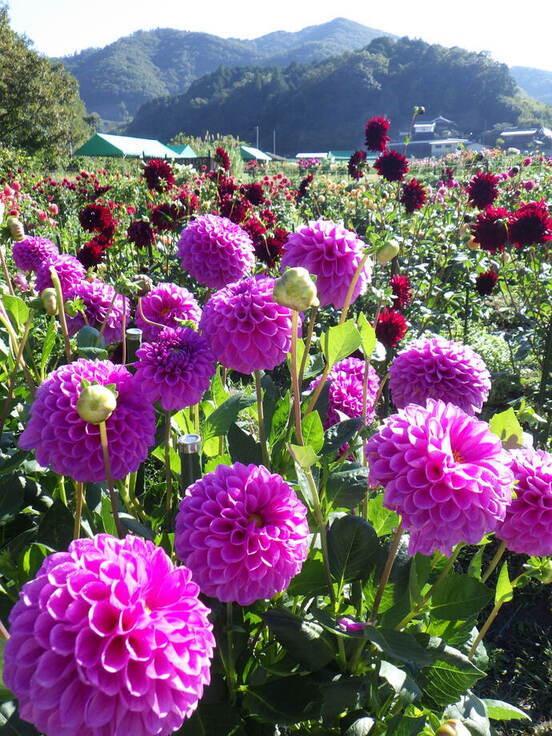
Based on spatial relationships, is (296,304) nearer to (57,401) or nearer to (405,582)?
(57,401)

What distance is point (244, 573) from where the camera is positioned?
2.57 ft

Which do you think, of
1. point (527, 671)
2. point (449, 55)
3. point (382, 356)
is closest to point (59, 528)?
point (382, 356)

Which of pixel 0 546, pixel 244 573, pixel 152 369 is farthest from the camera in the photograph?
pixel 0 546

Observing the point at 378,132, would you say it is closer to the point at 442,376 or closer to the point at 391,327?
the point at 391,327

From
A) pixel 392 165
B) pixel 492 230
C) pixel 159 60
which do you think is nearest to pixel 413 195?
pixel 392 165

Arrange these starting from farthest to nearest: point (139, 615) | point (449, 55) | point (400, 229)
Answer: point (449, 55), point (400, 229), point (139, 615)

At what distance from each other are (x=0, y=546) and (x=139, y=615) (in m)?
0.91

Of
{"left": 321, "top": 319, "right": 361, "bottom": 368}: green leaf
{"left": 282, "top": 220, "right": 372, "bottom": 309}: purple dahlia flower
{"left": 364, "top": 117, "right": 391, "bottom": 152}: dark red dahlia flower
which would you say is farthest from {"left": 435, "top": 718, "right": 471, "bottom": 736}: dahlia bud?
{"left": 364, "top": 117, "right": 391, "bottom": 152}: dark red dahlia flower

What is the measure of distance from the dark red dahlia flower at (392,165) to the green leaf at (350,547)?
10.5ft

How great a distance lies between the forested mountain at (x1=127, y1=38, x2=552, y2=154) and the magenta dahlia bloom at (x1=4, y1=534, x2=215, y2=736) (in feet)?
251

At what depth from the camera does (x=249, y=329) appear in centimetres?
102

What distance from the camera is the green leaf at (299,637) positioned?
A: 2.86 ft

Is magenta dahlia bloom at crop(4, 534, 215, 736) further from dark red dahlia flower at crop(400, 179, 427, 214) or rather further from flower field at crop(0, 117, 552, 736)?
dark red dahlia flower at crop(400, 179, 427, 214)

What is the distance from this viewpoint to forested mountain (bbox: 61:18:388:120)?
134250 mm
